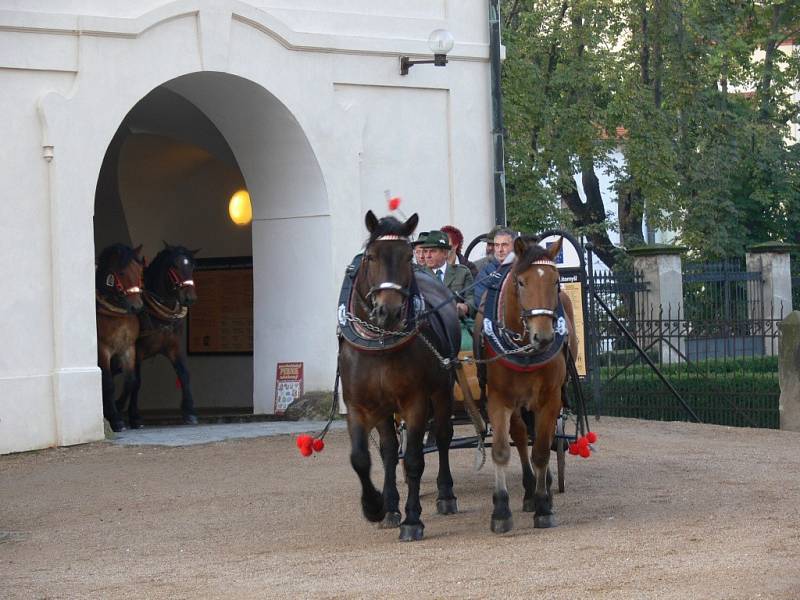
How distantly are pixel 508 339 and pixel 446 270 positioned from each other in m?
2.05

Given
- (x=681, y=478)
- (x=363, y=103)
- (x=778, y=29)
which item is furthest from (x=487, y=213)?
(x=778, y=29)

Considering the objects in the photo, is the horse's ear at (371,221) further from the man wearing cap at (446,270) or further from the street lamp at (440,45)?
the street lamp at (440,45)

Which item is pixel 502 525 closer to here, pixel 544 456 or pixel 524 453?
pixel 544 456

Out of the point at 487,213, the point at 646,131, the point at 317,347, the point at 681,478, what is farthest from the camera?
the point at 646,131

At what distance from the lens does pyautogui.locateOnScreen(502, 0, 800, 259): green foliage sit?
89.7 feet

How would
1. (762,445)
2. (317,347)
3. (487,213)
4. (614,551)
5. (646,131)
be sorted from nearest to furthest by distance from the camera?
(614,551) < (762,445) < (317,347) < (487,213) < (646,131)

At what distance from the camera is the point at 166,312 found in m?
17.2

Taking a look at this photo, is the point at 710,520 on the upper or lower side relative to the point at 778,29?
lower

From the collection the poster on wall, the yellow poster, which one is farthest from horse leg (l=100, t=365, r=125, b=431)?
the yellow poster

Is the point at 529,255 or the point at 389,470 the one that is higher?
the point at 529,255

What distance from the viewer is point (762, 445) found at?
48.9 ft

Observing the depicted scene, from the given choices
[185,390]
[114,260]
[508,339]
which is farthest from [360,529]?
[185,390]

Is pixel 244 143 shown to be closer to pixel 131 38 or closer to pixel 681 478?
pixel 131 38

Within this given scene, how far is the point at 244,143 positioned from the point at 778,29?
58.5 feet
